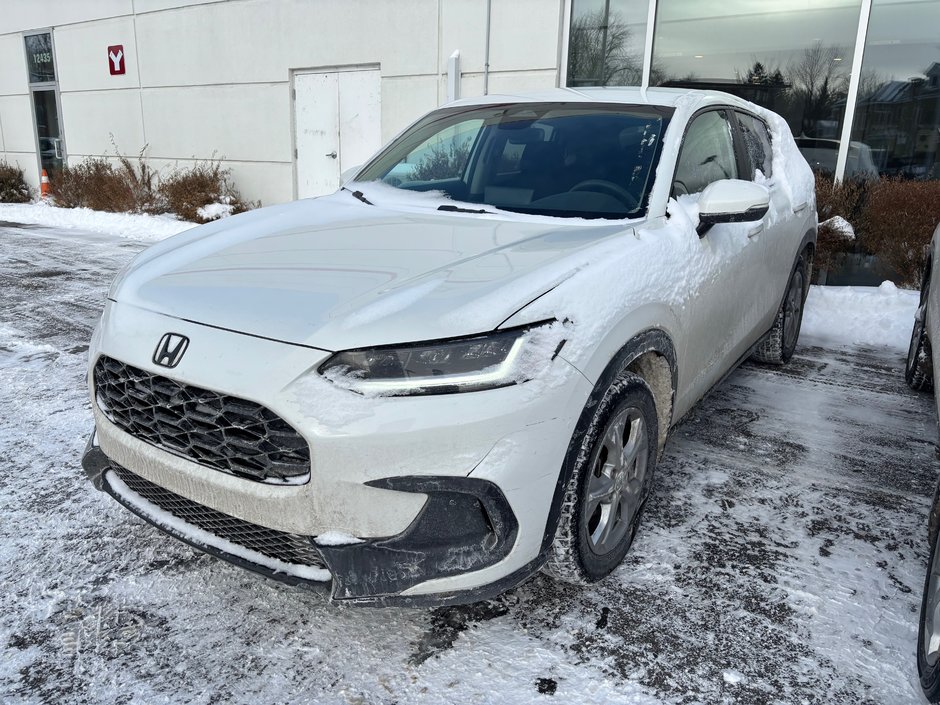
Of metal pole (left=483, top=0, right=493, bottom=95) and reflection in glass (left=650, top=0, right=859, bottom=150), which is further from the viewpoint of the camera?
metal pole (left=483, top=0, right=493, bottom=95)

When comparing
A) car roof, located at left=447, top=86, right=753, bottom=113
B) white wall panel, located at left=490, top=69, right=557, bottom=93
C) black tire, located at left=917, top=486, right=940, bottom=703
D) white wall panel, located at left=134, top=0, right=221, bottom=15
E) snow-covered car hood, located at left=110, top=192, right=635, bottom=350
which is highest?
white wall panel, located at left=134, top=0, right=221, bottom=15

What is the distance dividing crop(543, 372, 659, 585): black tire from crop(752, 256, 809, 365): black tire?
2.19 m

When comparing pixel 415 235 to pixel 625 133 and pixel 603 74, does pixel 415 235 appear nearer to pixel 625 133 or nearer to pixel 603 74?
pixel 625 133

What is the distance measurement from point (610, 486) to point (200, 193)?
34.4 feet

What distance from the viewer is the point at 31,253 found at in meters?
9.05

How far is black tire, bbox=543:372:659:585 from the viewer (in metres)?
2.21

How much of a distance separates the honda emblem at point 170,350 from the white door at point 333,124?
855 centimetres

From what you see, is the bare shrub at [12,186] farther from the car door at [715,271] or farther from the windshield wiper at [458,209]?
the car door at [715,271]

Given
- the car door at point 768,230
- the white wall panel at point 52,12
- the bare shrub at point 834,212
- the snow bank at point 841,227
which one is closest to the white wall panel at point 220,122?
the white wall panel at point 52,12

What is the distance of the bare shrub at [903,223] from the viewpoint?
254 inches

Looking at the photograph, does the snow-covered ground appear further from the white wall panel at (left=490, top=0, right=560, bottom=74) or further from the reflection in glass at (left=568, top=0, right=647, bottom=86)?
the white wall panel at (left=490, top=0, right=560, bottom=74)

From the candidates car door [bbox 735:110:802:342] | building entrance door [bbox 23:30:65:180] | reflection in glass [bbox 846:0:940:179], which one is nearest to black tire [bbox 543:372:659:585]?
car door [bbox 735:110:802:342]

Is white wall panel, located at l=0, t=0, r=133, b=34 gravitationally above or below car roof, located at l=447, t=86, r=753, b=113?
above

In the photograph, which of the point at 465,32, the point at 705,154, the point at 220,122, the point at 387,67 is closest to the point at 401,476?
the point at 705,154
